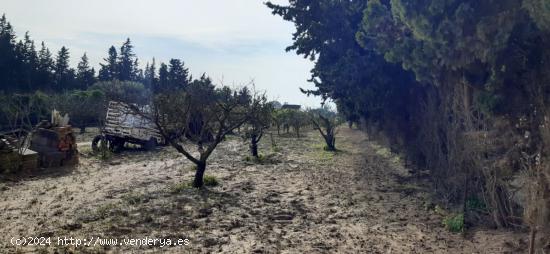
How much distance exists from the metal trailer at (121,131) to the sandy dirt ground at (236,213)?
210 inches

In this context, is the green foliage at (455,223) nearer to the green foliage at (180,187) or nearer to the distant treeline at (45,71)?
the green foliage at (180,187)

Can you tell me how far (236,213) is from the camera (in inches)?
303

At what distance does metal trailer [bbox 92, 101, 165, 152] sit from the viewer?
59.4ft

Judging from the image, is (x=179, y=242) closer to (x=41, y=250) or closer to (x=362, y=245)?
(x=41, y=250)

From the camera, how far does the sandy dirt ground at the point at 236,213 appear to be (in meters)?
5.91

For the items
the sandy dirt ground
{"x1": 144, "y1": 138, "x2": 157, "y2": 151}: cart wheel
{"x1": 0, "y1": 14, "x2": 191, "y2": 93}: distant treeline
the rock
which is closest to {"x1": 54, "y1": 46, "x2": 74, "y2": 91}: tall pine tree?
{"x1": 0, "y1": 14, "x2": 191, "y2": 93}: distant treeline

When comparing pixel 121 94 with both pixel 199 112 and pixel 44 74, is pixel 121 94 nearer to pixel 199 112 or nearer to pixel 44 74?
pixel 199 112

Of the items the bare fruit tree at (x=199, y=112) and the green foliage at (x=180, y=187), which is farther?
the bare fruit tree at (x=199, y=112)

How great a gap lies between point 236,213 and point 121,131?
12.3m

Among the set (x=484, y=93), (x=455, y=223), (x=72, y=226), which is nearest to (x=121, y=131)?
(x=72, y=226)

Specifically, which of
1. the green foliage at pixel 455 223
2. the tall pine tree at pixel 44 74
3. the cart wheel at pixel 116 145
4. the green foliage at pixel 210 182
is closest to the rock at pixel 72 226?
the green foliage at pixel 210 182

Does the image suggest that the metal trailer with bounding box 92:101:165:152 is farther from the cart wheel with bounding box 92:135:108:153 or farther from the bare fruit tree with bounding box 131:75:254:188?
the bare fruit tree with bounding box 131:75:254:188

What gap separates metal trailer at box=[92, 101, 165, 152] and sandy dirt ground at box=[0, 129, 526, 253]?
17.5ft

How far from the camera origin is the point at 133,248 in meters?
5.48
